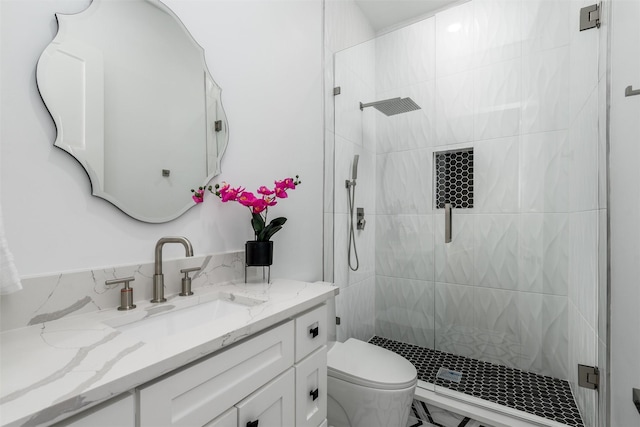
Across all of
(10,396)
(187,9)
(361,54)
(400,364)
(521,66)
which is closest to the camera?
(10,396)

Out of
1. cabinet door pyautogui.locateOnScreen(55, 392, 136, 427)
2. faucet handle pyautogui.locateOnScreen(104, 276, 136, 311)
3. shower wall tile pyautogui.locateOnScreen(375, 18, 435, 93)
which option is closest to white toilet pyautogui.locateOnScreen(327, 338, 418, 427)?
faucet handle pyautogui.locateOnScreen(104, 276, 136, 311)

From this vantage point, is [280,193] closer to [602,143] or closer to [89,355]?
[89,355]

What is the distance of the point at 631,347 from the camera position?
1044 mm

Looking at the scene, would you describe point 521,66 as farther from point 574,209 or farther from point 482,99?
point 574,209

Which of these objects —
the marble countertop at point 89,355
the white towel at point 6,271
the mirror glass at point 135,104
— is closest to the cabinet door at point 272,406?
the marble countertop at point 89,355

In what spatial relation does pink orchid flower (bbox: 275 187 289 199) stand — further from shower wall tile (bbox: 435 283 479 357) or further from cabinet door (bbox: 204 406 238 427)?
shower wall tile (bbox: 435 283 479 357)

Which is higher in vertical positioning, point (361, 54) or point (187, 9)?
point (361, 54)

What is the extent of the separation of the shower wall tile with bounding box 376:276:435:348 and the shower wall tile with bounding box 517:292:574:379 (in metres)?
0.54

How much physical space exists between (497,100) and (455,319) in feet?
4.68

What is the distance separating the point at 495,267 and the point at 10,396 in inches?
86.6

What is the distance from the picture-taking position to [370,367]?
154 cm

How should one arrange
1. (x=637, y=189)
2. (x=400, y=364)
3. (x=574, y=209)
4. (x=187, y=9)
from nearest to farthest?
(x=637, y=189) < (x=187, y=9) < (x=400, y=364) < (x=574, y=209)

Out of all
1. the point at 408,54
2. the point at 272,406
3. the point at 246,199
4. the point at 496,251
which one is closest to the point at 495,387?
the point at 496,251

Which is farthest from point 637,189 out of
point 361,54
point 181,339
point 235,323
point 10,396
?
point 361,54
